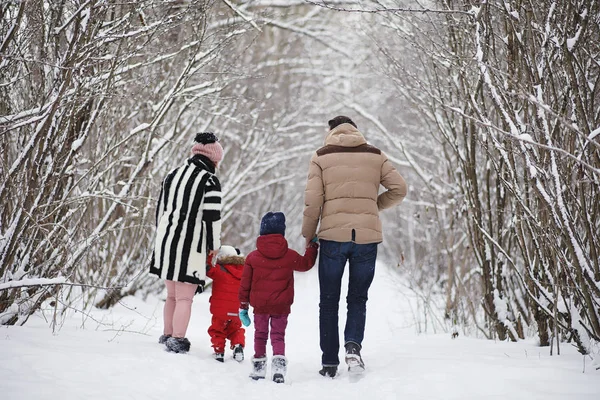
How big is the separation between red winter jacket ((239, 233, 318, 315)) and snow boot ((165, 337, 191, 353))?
51cm

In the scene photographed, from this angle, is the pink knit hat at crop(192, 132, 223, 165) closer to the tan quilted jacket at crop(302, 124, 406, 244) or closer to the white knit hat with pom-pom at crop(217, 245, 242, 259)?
the white knit hat with pom-pom at crop(217, 245, 242, 259)

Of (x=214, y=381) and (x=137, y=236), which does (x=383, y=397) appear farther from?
(x=137, y=236)

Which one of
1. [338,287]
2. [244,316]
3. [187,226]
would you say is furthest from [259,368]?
[187,226]

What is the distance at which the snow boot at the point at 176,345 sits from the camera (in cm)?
380

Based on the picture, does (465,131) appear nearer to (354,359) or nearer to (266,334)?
(354,359)

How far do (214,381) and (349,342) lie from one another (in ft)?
2.86

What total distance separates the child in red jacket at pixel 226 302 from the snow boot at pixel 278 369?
19.7 inches

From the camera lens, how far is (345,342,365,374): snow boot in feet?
11.6

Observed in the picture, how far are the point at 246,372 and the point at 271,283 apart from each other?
610 millimetres

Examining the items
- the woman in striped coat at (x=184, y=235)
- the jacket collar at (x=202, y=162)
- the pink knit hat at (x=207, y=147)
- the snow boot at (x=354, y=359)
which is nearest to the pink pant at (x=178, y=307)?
the woman in striped coat at (x=184, y=235)

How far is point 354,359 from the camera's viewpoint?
355 cm

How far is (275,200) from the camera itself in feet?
43.5

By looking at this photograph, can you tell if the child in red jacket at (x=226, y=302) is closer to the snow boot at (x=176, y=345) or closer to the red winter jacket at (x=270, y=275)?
the snow boot at (x=176, y=345)

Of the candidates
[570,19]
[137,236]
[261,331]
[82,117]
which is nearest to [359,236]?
[261,331]
